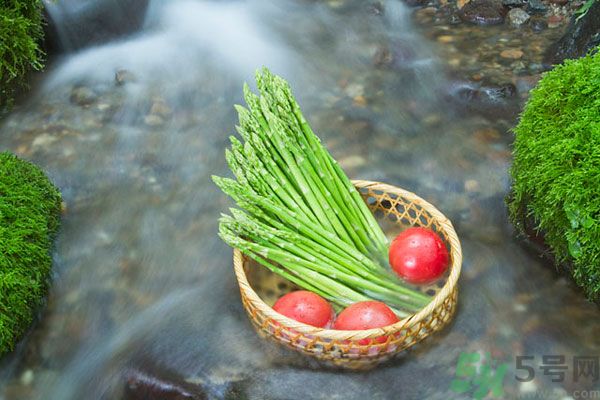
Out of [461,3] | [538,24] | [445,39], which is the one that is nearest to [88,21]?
[445,39]

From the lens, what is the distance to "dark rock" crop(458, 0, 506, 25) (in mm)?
5930

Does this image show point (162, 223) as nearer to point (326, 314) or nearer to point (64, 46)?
point (326, 314)

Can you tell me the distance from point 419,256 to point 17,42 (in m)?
3.68

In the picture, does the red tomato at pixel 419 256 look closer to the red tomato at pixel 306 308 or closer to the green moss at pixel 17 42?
the red tomato at pixel 306 308

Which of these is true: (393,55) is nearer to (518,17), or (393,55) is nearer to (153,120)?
(518,17)

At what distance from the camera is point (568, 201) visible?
3018mm

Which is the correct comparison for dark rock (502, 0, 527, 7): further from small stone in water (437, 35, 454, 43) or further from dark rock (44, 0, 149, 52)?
dark rock (44, 0, 149, 52)

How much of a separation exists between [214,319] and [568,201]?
1774mm

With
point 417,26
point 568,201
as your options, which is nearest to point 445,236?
point 568,201

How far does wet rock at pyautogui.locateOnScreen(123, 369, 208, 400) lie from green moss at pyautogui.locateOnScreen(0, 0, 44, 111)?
3.09 metres

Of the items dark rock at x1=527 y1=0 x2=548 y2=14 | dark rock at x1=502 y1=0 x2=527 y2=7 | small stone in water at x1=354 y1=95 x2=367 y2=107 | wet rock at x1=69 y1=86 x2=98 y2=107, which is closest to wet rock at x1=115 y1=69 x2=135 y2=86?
wet rock at x1=69 y1=86 x2=98 y2=107

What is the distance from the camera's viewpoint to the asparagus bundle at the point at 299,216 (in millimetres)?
3062

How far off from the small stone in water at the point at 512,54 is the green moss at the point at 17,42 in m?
3.81

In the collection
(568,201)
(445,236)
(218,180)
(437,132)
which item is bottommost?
(437,132)
